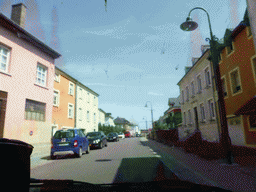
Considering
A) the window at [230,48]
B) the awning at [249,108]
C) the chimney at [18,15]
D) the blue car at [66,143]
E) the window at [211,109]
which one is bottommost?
the blue car at [66,143]

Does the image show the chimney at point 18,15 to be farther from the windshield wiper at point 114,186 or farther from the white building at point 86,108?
the windshield wiper at point 114,186

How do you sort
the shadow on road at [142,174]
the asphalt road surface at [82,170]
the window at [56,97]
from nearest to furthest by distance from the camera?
the shadow on road at [142,174] → the asphalt road surface at [82,170] → the window at [56,97]

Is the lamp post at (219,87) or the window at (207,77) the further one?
the window at (207,77)

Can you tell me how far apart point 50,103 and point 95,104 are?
67.3ft

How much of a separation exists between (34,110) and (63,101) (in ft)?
28.4

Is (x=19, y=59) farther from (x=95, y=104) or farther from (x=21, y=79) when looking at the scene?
(x=95, y=104)

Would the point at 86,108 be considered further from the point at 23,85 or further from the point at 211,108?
the point at 211,108

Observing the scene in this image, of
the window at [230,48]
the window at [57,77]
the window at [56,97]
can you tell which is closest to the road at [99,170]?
the window at [230,48]

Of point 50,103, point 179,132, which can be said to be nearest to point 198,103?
point 179,132

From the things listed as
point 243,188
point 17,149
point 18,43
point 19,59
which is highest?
point 18,43

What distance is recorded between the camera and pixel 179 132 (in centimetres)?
1759

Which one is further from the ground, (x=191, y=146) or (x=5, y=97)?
(x=5, y=97)

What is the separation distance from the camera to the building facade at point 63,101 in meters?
21.6

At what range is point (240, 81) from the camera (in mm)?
12602
